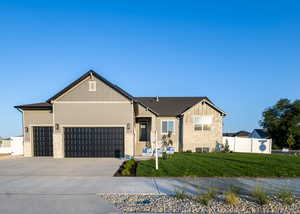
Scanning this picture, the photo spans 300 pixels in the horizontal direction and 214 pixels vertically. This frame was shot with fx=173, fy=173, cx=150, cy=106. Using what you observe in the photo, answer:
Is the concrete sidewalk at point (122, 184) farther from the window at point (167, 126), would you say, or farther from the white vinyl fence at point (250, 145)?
the white vinyl fence at point (250, 145)

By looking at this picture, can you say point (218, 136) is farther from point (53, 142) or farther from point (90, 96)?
point (53, 142)

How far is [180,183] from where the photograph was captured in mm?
6398

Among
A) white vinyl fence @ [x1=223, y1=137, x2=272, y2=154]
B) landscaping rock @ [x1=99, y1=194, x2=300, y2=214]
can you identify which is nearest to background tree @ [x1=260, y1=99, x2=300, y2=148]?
white vinyl fence @ [x1=223, y1=137, x2=272, y2=154]

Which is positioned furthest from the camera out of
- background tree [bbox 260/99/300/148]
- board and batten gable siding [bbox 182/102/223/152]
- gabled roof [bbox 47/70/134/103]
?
background tree [bbox 260/99/300/148]

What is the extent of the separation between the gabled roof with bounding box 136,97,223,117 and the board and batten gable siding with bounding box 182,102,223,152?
29.6 inches

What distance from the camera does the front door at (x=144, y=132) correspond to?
16719 millimetres

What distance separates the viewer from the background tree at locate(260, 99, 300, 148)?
33.4m

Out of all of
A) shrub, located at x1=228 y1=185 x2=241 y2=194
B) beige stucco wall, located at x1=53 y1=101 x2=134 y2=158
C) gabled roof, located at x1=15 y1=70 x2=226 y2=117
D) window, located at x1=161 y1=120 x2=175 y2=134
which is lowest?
shrub, located at x1=228 y1=185 x2=241 y2=194

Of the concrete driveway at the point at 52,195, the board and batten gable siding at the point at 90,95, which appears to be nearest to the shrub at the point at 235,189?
the concrete driveway at the point at 52,195

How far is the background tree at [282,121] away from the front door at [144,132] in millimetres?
31120

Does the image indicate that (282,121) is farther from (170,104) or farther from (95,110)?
(95,110)

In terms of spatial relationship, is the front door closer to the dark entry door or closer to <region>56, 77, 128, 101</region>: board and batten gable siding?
the dark entry door

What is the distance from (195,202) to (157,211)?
1164 millimetres

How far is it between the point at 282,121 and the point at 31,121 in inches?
1684
